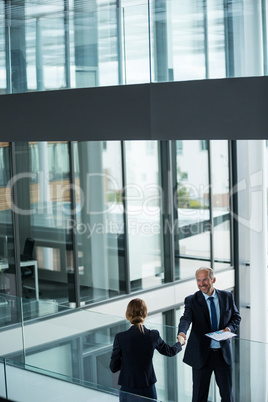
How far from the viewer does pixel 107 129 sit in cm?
573

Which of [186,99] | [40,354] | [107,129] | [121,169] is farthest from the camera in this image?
[121,169]

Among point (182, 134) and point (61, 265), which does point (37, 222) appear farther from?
point (182, 134)

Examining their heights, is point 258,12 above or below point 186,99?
above

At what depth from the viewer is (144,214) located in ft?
46.6

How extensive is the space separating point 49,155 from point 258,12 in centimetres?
763

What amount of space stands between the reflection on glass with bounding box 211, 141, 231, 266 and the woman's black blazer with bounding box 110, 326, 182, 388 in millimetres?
9424

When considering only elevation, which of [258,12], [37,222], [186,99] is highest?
[258,12]

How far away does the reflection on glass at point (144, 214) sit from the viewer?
1394 centimetres

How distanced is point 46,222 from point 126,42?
7048mm

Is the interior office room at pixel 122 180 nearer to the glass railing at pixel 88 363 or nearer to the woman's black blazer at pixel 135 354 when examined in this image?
the glass railing at pixel 88 363

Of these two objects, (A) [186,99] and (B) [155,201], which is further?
(B) [155,201]

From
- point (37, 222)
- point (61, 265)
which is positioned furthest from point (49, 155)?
point (61, 265)

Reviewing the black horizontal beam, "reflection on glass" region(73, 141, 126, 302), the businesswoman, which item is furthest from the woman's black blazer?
"reflection on glass" region(73, 141, 126, 302)

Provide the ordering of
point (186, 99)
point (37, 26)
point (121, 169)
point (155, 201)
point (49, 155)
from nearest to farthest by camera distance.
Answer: point (186, 99) < point (37, 26) < point (49, 155) < point (121, 169) < point (155, 201)
